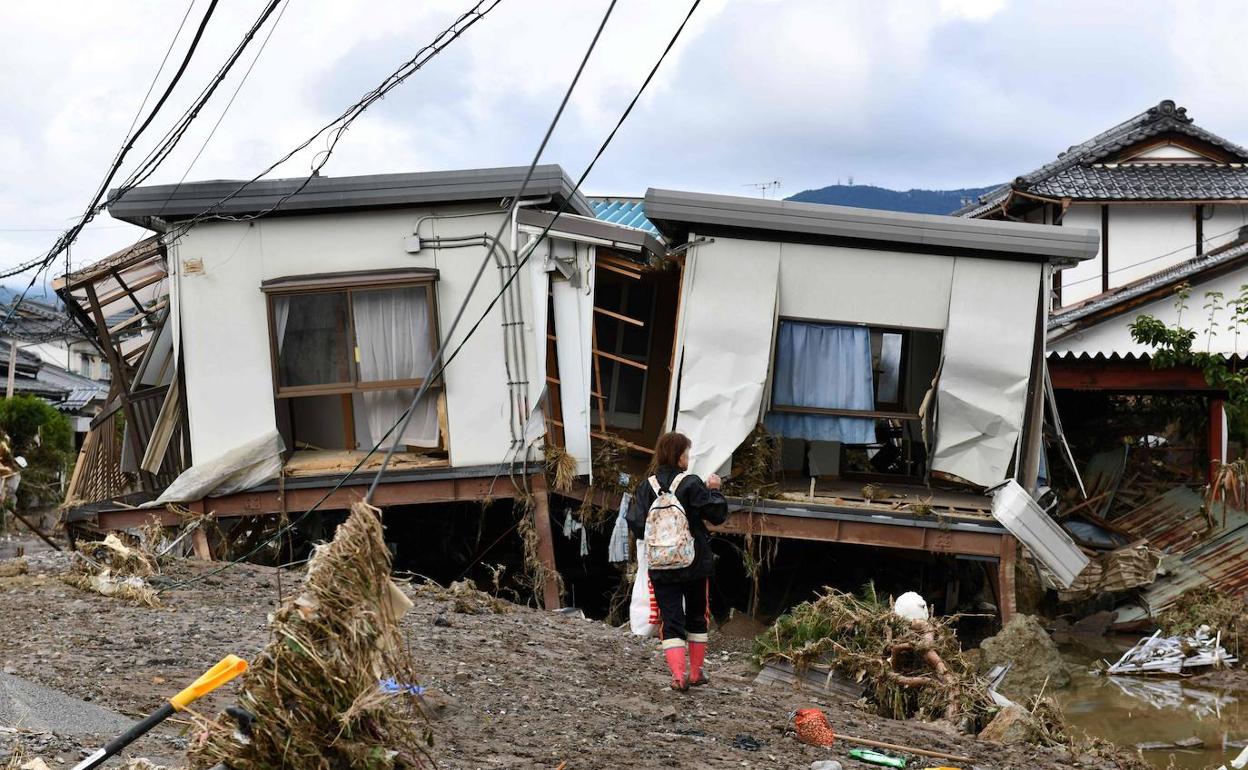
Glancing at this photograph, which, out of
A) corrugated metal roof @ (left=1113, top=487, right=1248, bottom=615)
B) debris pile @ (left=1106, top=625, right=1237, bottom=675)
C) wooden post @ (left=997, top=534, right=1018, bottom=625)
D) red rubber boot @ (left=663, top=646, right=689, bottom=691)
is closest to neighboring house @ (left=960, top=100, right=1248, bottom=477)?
corrugated metal roof @ (left=1113, top=487, right=1248, bottom=615)

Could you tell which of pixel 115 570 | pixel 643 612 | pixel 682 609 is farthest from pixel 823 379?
pixel 115 570

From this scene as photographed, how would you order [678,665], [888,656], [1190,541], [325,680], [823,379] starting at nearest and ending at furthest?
[325,680] → [678,665] → [888,656] → [823,379] → [1190,541]

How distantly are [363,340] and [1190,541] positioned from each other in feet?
36.1

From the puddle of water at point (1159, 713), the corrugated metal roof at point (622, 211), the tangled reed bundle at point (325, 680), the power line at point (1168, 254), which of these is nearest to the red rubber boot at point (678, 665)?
the tangled reed bundle at point (325, 680)

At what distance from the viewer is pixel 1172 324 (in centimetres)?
1953

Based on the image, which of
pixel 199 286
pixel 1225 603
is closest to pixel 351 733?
pixel 199 286

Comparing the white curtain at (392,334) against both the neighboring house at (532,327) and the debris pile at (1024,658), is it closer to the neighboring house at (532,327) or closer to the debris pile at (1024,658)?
the neighboring house at (532,327)

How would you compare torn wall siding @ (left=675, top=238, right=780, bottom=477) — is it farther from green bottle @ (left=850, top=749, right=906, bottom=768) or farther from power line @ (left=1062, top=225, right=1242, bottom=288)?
power line @ (left=1062, top=225, right=1242, bottom=288)

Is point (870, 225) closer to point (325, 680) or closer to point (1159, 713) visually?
point (1159, 713)

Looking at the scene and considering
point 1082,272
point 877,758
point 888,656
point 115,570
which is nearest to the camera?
point 877,758

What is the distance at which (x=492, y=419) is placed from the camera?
13.6m

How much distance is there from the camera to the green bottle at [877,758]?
6.88m

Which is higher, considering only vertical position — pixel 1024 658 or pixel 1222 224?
pixel 1222 224

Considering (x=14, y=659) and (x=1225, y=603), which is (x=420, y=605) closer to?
(x=14, y=659)
